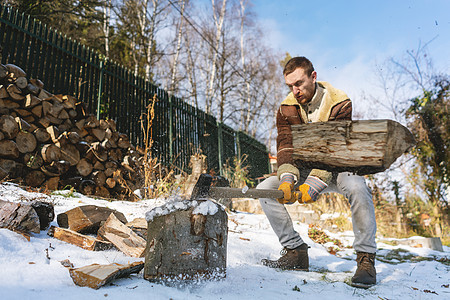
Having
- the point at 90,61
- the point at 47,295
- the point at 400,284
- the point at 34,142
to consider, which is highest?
the point at 90,61

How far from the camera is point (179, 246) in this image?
1530 mm

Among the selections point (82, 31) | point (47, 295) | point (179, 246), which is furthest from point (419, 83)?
point (82, 31)

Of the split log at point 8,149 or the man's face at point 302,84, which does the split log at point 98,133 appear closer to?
the split log at point 8,149

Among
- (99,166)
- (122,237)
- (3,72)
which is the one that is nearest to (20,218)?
(122,237)

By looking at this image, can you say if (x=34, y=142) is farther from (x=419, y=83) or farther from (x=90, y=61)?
(x=419, y=83)

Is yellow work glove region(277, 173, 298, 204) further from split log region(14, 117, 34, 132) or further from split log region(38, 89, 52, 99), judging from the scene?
split log region(38, 89, 52, 99)

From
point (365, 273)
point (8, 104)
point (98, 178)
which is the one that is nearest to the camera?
point (365, 273)

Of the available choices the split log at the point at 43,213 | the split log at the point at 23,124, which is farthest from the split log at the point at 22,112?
the split log at the point at 43,213

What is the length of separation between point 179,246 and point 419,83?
32.0 ft

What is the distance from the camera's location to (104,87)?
4914 millimetres

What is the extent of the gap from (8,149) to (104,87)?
6.44 feet

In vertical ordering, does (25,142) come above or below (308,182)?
above

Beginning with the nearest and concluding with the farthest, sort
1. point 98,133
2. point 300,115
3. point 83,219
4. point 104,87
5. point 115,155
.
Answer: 1. point 83,219
2. point 300,115
3. point 98,133
4. point 115,155
5. point 104,87

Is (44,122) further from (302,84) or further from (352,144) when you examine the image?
(352,144)
